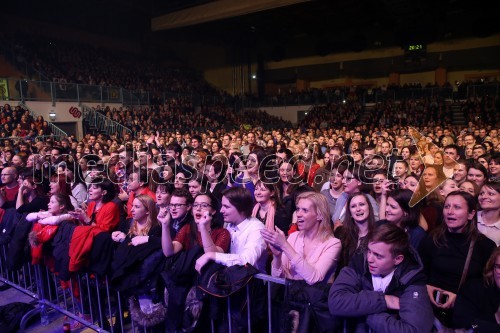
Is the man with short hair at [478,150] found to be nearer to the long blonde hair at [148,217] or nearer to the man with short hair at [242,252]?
the man with short hair at [242,252]

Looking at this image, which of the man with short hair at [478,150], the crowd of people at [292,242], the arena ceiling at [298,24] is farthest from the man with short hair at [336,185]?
the arena ceiling at [298,24]

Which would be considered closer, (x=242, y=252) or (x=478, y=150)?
(x=242, y=252)

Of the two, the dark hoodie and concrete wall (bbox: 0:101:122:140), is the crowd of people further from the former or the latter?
concrete wall (bbox: 0:101:122:140)

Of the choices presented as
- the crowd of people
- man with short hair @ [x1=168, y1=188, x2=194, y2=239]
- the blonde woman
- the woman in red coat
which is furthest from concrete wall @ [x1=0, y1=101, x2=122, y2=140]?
the blonde woman

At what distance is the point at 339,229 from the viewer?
310 centimetres

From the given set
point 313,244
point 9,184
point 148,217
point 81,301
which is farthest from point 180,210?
point 9,184

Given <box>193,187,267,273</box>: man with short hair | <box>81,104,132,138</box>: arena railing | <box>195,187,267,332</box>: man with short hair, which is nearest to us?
<box>195,187,267,332</box>: man with short hair

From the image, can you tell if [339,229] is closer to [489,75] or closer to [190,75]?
[489,75]

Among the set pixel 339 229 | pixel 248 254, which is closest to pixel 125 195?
pixel 248 254

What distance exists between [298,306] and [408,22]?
22308 millimetres

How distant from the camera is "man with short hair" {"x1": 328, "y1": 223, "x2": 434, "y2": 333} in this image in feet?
6.47

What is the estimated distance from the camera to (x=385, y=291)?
7.04 ft

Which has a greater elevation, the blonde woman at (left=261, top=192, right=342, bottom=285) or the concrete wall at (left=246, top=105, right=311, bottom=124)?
the concrete wall at (left=246, top=105, right=311, bottom=124)

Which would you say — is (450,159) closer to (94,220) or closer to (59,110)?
(94,220)
